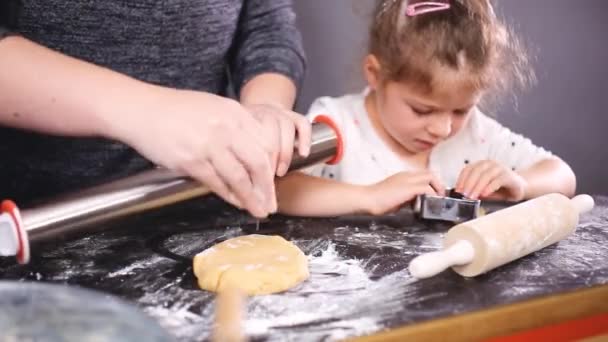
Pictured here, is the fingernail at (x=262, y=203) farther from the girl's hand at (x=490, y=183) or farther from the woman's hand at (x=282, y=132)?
the girl's hand at (x=490, y=183)

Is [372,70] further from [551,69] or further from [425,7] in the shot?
[551,69]

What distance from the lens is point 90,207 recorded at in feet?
2.60

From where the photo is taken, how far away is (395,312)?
0.69 m

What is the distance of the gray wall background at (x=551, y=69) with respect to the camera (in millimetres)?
1659

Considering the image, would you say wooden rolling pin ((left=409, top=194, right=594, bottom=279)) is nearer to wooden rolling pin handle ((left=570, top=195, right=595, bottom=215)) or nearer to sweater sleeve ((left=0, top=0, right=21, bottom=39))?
wooden rolling pin handle ((left=570, top=195, right=595, bottom=215))

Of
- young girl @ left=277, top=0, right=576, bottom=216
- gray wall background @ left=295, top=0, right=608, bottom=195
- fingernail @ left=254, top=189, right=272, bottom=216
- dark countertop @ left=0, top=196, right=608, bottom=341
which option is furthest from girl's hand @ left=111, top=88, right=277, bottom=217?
gray wall background @ left=295, top=0, right=608, bottom=195

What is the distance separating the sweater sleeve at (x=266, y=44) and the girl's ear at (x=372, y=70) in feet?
0.67

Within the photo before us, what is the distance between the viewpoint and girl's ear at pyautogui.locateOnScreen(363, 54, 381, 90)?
1.38 m

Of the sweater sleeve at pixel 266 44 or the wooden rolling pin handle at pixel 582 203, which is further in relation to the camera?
the sweater sleeve at pixel 266 44

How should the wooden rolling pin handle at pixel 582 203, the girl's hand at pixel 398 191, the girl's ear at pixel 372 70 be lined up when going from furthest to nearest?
the girl's ear at pixel 372 70
the girl's hand at pixel 398 191
the wooden rolling pin handle at pixel 582 203

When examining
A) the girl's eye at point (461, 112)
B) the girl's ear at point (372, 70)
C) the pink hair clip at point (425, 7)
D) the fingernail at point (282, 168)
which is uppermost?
the pink hair clip at point (425, 7)

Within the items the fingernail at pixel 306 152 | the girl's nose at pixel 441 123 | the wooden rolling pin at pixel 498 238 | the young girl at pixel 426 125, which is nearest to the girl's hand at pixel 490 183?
the young girl at pixel 426 125

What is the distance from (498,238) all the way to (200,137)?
1.11ft

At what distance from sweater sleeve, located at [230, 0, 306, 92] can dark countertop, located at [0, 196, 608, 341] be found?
9.7 inches
